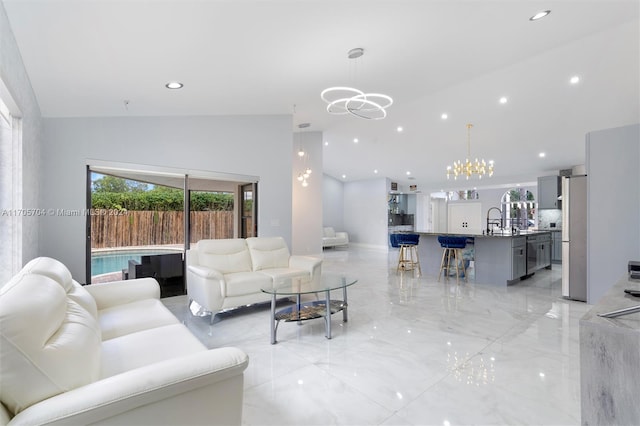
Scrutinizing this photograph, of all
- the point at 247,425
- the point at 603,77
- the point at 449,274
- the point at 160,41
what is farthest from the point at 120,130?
the point at 603,77

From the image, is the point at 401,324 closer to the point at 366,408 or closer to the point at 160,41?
the point at 366,408

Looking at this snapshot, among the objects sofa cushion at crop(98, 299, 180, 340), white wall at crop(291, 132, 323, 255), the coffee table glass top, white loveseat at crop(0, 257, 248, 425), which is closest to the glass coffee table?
the coffee table glass top

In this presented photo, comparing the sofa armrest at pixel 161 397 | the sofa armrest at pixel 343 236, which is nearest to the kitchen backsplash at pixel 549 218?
the sofa armrest at pixel 343 236

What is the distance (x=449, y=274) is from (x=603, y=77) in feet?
14.1

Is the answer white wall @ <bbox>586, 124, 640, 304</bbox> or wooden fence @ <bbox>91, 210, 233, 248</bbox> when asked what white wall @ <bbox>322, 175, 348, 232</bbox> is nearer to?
wooden fence @ <bbox>91, 210, 233, 248</bbox>

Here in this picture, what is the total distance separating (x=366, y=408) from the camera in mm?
1967

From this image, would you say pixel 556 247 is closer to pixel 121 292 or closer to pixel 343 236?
pixel 343 236

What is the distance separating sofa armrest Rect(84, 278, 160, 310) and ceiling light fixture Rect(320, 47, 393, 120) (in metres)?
2.73

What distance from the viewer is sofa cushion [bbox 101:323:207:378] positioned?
1659mm

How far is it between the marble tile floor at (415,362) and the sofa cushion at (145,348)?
1.91ft

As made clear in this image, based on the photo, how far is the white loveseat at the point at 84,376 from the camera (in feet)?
3.49

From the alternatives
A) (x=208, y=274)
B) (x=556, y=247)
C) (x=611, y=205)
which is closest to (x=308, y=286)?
(x=208, y=274)

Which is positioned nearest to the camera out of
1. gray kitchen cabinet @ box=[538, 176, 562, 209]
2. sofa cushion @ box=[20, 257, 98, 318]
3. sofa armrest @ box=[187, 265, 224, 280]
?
sofa cushion @ box=[20, 257, 98, 318]

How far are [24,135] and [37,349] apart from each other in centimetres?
274
